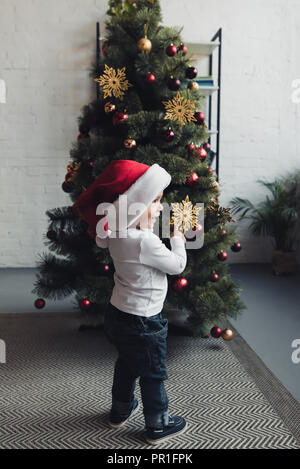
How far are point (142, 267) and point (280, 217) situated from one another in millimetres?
2631

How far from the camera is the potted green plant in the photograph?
3.83 meters

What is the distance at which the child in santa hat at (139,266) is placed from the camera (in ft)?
4.75

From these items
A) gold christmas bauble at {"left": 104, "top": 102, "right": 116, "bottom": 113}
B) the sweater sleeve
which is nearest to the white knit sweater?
the sweater sleeve

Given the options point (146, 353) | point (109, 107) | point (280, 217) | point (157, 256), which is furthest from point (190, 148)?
point (280, 217)

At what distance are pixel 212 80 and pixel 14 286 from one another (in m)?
2.31

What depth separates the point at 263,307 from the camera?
298cm

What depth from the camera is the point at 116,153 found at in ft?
6.97

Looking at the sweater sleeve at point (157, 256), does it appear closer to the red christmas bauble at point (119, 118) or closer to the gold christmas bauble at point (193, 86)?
the red christmas bauble at point (119, 118)

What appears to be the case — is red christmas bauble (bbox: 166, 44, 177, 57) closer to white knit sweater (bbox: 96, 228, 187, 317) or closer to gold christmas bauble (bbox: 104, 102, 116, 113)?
gold christmas bauble (bbox: 104, 102, 116, 113)

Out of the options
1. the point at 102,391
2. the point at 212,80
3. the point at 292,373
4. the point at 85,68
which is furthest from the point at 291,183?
the point at 102,391

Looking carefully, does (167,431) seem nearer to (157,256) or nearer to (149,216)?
(157,256)

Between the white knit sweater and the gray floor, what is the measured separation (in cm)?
82

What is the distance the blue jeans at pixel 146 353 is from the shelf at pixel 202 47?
9.31 feet

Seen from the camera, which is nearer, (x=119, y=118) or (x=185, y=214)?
(x=185, y=214)
